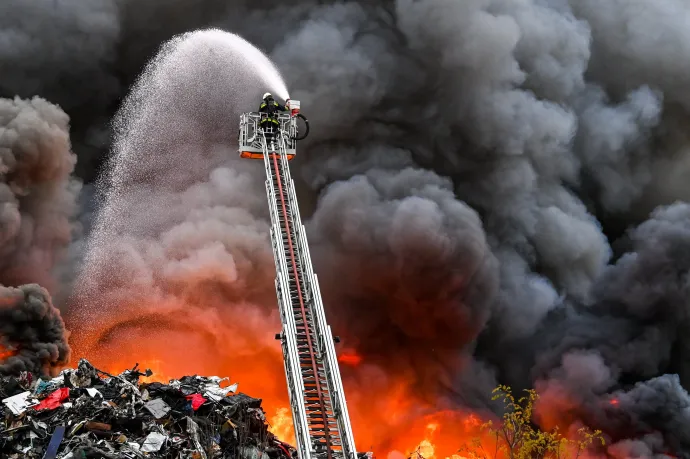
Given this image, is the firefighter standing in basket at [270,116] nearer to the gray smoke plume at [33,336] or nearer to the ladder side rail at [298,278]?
the ladder side rail at [298,278]

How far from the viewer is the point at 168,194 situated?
36.2 meters

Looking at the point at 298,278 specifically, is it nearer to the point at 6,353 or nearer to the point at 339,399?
the point at 339,399

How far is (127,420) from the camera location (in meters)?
14.6

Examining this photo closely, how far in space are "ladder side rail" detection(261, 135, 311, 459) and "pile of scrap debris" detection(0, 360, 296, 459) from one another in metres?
2.80

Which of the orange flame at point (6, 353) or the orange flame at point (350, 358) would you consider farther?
the orange flame at point (350, 358)

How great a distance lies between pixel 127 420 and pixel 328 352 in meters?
5.40

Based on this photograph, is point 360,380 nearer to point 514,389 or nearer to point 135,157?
point 514,389

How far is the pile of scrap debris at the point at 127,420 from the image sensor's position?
13594 mm

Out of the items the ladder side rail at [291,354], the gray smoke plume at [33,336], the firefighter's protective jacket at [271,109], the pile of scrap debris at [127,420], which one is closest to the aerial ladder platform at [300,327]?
the ladder side rail at [291,354]

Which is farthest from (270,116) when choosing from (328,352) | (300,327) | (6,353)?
(6,353)

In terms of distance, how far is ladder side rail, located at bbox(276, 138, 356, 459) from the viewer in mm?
13234

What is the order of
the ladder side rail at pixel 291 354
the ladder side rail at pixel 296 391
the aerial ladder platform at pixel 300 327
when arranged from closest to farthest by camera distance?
the ladder side rail at pixel 296 391 → the ladder side rail at pixel 291 354 → the aerial ladder platform at pixel 300 327

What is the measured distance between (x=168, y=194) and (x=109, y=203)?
350cm

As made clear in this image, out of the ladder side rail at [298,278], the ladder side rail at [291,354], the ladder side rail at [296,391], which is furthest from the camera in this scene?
the ladder side rail at [298,278]
